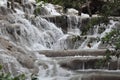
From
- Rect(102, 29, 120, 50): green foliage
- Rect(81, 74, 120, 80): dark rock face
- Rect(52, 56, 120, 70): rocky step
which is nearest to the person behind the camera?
Rect(102, 29, 120, 50): green foliage

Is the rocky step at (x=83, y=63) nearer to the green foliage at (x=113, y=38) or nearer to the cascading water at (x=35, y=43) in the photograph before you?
the cascading water at (x=35, y=43)

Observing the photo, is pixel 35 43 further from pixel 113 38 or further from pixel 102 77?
pixel 113 38

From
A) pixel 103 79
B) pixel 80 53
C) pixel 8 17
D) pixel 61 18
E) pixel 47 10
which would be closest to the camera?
pixel 103 79

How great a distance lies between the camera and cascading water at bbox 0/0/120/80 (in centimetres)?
1119

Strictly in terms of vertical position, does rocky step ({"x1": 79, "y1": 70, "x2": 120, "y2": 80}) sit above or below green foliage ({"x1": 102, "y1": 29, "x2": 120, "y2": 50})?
below

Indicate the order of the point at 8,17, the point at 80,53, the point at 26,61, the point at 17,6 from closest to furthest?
Answer: the point at 26,61
the point at 80,53
the point at 8,17
the point at 17,6

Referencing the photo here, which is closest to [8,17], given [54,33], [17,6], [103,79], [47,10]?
[54,33]

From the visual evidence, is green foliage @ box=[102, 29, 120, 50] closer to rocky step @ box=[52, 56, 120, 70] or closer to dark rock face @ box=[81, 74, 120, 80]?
dark rock face @ box=[81, 74, 120, 80]

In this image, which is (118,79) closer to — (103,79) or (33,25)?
(103,79)

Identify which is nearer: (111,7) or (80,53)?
(111,7)

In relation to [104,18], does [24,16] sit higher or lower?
lower

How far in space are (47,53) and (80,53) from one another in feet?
3.94

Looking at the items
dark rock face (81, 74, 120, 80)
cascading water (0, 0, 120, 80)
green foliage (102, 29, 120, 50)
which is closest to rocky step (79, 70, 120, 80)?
dark rock face (81, 74, 120, 80)

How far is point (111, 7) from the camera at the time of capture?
682cm
